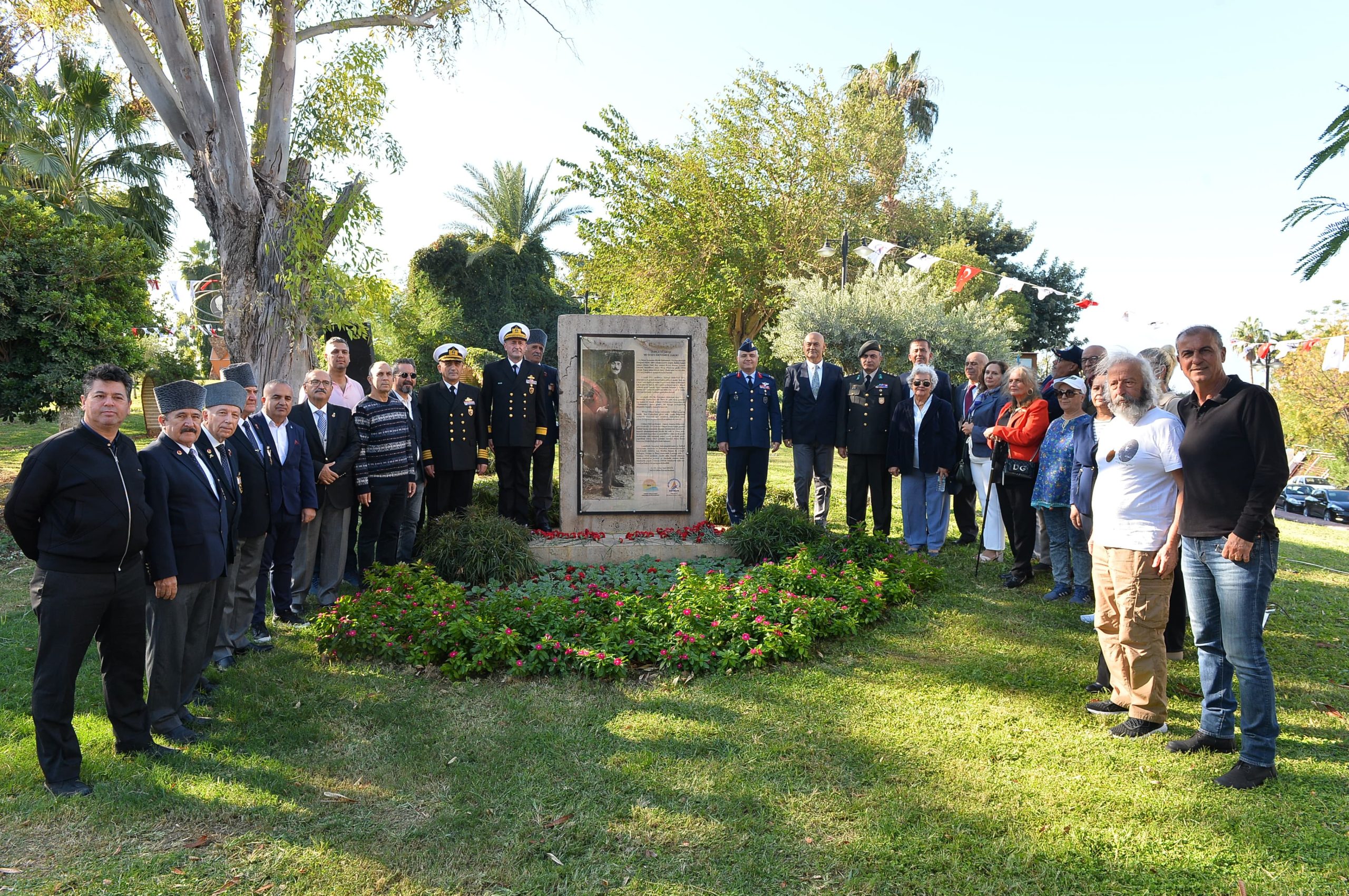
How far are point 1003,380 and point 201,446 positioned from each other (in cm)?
610

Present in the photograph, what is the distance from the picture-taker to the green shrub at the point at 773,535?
726 cm

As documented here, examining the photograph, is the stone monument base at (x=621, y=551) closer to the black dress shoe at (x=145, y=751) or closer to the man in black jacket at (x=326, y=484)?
the man in black jacket at (x=326, y=484)

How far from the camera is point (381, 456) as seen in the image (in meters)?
6.56

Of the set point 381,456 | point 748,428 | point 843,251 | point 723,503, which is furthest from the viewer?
point 843,251

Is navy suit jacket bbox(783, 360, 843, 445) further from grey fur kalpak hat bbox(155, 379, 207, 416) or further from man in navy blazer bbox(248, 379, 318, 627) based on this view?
grey fur kalpak hat bbox(155, 379, 207, 416)

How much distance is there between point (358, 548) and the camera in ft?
22.3

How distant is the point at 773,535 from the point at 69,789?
16.9 ft

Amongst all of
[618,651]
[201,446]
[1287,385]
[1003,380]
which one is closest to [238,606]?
[201,446]

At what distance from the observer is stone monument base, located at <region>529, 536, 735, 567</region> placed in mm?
7641

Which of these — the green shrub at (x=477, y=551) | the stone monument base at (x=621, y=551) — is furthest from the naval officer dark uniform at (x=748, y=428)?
the green shrub at (x=477, y=551)

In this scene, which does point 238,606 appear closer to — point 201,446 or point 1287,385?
point 201,446

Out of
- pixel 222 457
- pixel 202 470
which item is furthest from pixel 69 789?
pixel 222 457

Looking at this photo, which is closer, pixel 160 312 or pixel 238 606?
pixel 238 606

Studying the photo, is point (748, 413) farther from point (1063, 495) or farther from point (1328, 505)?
point (1328, 505)
